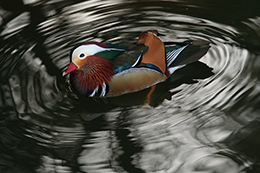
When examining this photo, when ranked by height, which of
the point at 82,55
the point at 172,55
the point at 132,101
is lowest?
the point at 132,101

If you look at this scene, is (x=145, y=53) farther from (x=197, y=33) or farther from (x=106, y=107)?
(x=197, y=33)

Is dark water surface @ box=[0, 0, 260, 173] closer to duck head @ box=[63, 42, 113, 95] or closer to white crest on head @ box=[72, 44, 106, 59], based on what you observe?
duck head @ box=[63, 42, 113, 95]

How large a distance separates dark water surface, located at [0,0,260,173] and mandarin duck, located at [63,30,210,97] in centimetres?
12

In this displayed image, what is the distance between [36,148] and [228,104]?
179 cm

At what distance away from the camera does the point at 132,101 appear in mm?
4395

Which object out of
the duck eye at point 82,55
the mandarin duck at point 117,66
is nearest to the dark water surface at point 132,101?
the mandarin duck at point 117,66

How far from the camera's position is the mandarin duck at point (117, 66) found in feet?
14.4

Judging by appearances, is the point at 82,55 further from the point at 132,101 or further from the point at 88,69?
the point at 132,101

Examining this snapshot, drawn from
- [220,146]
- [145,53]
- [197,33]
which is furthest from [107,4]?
[220,146]

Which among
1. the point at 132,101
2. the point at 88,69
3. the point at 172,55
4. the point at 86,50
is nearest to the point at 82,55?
the point at 86,50

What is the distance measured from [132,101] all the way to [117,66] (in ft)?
1.25

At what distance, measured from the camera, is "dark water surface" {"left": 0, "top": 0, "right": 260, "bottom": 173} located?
3615 millimetres

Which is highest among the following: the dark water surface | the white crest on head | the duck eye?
the white crest on head

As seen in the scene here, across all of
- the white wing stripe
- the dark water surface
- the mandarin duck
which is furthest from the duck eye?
the white wing stripe
